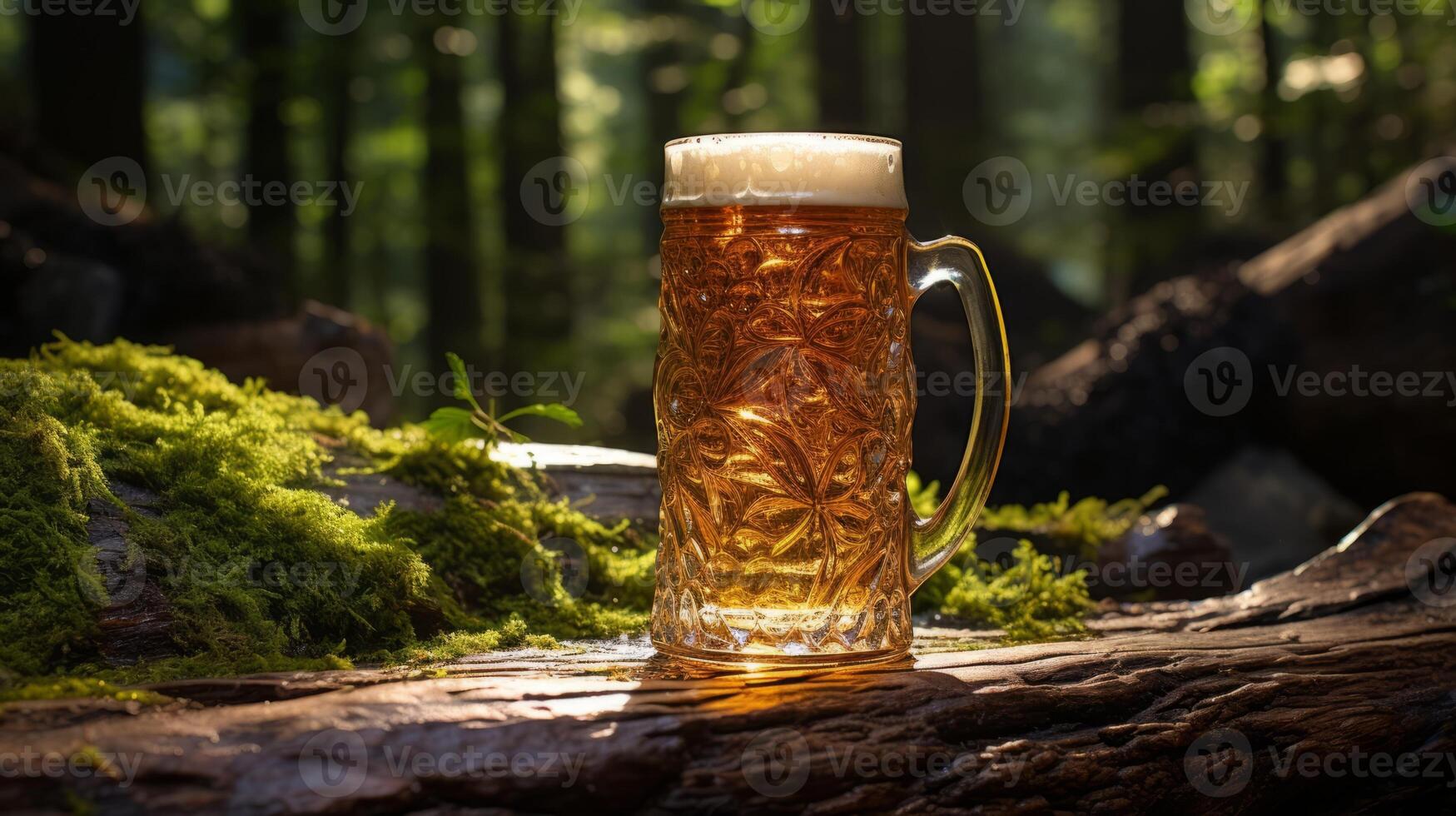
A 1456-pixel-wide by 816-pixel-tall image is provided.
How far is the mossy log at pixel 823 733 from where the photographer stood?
5.13ft

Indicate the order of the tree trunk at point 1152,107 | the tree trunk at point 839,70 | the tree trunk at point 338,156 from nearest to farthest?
the tree trunk at point 1152,107
the tree trunk at point 839,70
the tree trunk at point 338,156

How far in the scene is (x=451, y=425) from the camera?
274cm

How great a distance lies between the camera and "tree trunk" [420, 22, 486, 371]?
1256 centimetres

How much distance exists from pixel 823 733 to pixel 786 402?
573 mm

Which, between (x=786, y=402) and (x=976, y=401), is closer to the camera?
(x=786, y=402)

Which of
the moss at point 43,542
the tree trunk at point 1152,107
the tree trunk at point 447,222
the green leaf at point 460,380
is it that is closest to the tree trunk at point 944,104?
A: the tree trunk at point 1152,107

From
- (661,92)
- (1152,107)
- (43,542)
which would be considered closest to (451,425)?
(43,542)

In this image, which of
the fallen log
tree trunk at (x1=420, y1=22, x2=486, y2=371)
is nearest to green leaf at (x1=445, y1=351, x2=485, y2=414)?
the fallen log

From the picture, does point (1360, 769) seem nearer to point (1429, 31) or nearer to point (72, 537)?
point (72, 537)

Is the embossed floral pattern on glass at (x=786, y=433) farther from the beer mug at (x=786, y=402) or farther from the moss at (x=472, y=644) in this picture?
the moss at (x=472, y=644)

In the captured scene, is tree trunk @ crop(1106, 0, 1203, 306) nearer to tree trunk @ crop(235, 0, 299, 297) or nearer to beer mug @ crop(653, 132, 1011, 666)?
tree trunk @ crop(235, 0, 299, 297)

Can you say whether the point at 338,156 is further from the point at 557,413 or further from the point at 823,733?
the point at 823,733

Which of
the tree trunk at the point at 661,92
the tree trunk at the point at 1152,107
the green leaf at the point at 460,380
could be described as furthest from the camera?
the tree trunk at the point at 661,92

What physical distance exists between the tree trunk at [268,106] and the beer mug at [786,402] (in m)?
10.4
